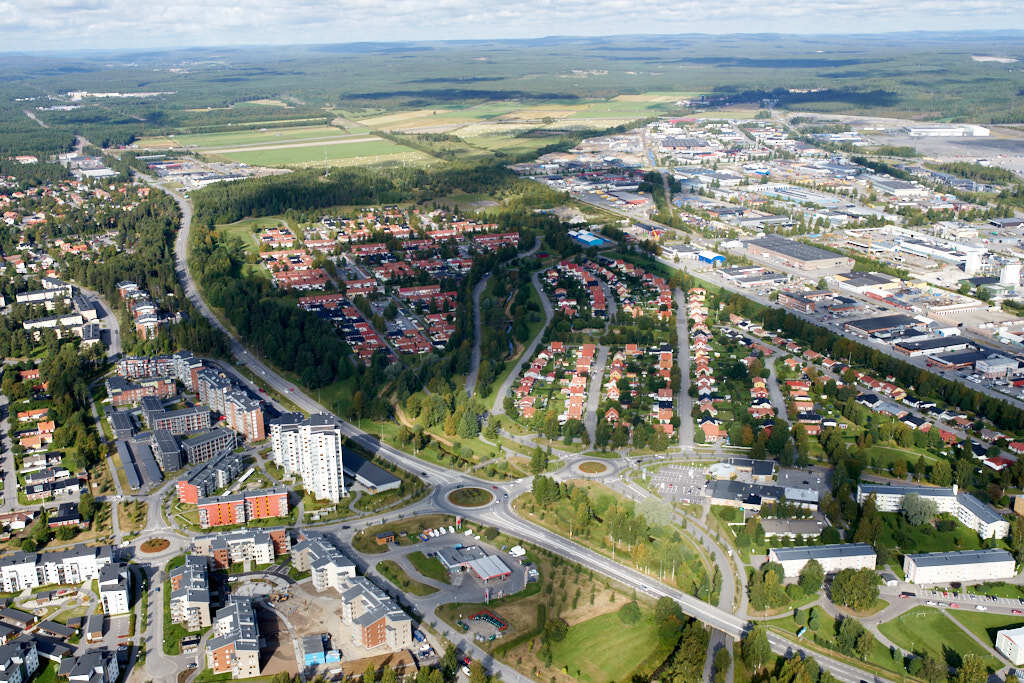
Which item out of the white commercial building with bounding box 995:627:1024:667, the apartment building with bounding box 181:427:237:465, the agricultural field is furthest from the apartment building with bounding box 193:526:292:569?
the agricultural field

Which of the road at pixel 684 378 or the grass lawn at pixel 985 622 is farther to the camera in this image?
the road at pixel 684 378

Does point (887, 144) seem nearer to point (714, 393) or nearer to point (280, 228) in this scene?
point (280, 228)

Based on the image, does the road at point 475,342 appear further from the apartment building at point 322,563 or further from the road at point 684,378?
the apartment building at point 322,563

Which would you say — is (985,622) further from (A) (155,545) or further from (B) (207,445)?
(B) (207,445)

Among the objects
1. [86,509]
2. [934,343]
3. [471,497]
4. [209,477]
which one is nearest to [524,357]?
[471,497]

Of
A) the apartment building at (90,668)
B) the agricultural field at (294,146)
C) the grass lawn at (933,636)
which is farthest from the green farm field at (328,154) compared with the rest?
the grass lawn at (933,636)
